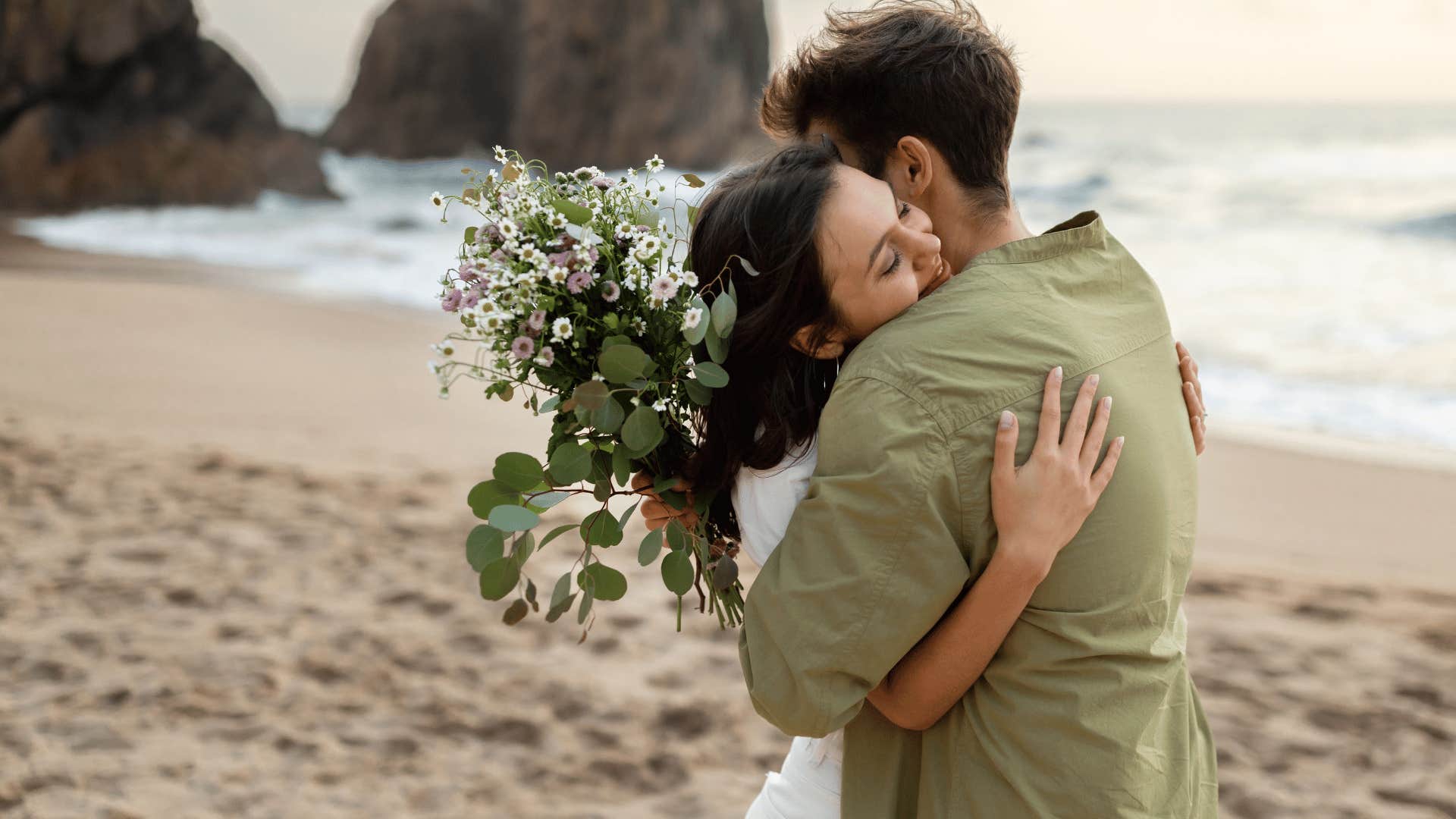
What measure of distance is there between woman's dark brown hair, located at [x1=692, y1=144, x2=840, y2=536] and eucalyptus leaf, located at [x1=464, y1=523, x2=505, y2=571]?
0.31 meters

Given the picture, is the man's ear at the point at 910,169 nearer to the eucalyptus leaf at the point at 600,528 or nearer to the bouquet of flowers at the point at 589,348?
the bouquet of flowers at the point at 589,348

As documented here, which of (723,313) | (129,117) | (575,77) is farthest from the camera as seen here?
(575,77)

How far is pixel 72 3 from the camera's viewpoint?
2105cm

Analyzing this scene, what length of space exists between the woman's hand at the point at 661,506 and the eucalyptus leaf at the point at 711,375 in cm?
21

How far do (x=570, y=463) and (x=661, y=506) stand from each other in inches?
8.0

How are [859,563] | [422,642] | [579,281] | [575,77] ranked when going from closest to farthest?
[859,563] → [579,281] → [422,642] → [575,77]

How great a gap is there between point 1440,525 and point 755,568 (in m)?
3.38

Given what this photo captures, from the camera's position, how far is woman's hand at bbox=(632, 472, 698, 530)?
1705 mm

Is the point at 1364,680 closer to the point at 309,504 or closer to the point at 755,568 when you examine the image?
the point at 755,568

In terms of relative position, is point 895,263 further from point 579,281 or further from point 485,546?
point 485,546

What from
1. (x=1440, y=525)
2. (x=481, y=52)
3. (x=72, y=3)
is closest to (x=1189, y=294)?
(x=1440, y=525)

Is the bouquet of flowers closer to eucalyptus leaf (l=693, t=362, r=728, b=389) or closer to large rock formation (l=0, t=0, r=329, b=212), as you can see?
eucalyptus leaf (l=693, t=362, r=728, b=389)

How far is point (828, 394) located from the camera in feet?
5.31

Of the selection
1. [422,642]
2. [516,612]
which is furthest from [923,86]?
[422,642]
